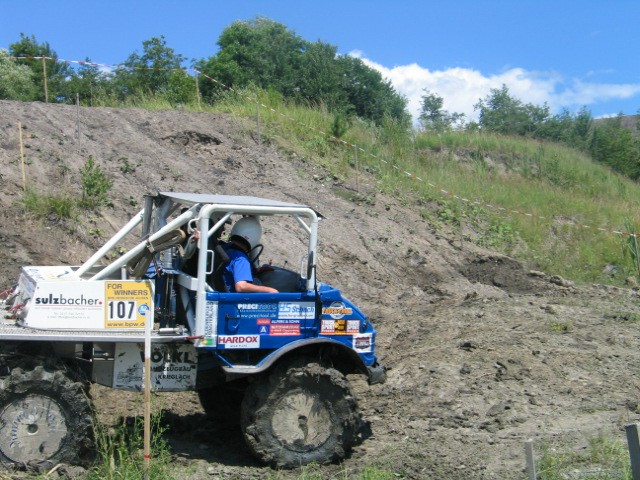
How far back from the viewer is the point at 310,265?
656 centimetres

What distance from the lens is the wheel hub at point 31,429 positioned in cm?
588

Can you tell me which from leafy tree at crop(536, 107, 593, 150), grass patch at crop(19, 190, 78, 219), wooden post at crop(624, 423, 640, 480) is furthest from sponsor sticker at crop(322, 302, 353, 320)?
leafy tree at crop(536, 107, 593, 150)

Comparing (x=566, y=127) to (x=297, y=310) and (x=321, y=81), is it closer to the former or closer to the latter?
(x=321, y=81)

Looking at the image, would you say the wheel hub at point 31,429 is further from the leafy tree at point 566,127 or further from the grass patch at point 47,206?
the leafy tree at point 566,127

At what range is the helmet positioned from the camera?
6805 millimetres

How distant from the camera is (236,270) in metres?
6.59

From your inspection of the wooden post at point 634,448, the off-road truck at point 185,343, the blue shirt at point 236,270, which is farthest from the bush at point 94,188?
the wooden post at point 634,448

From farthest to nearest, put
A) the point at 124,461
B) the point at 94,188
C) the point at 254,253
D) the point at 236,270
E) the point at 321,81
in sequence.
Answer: the point at 321,81 → the point at 94,188 → the point at 254,253 → the point at 236,270 → the point at 124,461

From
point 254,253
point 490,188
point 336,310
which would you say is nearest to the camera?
point 336,310

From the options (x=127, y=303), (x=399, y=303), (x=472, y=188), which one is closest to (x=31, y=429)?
(x=127, y=303)

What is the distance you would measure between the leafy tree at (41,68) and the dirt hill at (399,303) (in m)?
14.2

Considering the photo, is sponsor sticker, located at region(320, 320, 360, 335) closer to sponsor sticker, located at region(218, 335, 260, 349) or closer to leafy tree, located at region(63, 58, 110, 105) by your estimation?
sponsor sticker, located at region(218, 335, 260, 349)

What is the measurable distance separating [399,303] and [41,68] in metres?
25.6

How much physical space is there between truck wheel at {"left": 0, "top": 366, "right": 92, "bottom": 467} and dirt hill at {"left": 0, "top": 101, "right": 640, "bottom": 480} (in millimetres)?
1021
